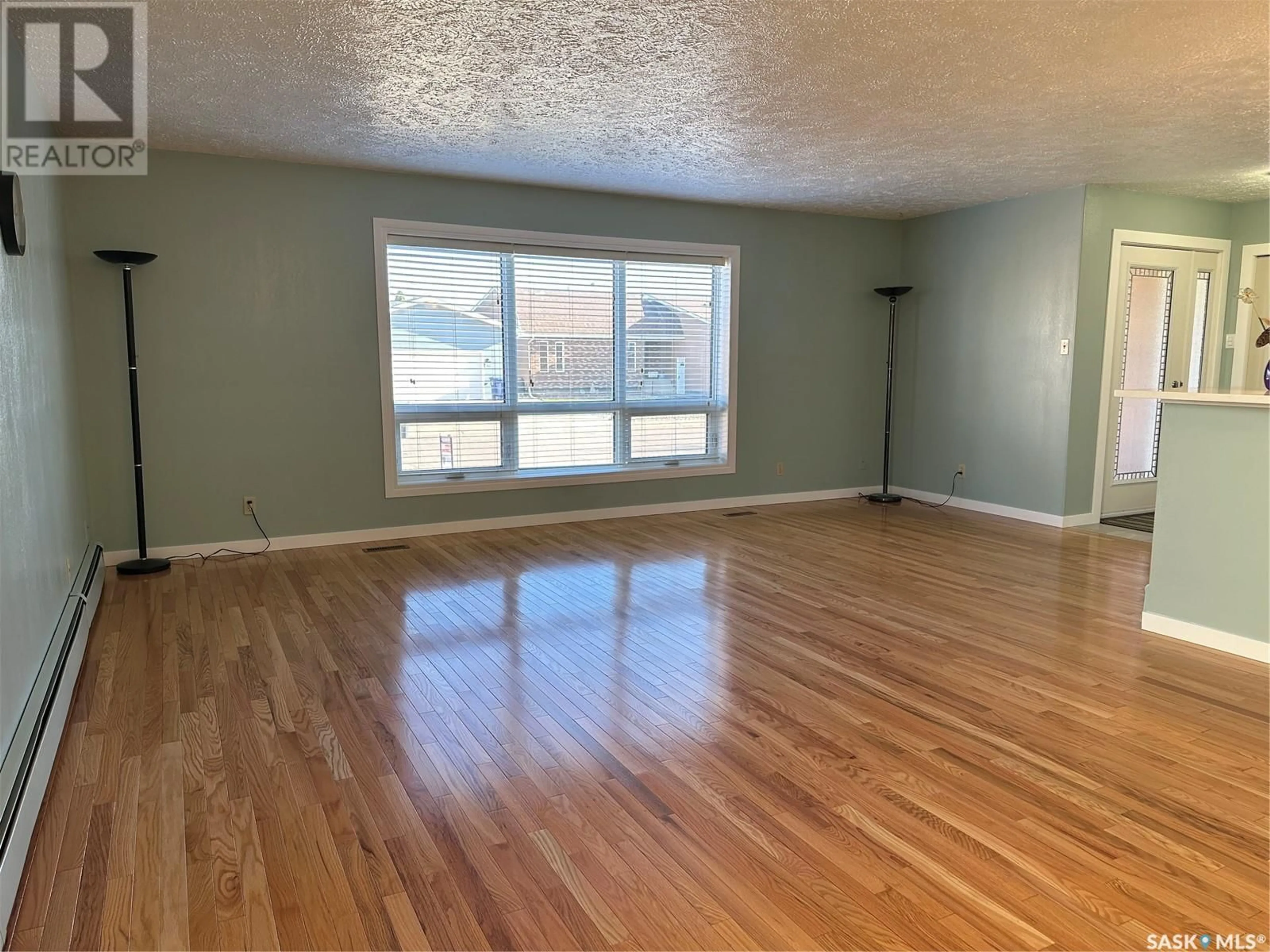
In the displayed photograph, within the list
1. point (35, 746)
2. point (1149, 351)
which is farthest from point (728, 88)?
point (1149, 351)

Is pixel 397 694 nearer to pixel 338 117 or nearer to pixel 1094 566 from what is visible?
pixel 338 117

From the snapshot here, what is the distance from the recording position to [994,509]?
641 centimetres

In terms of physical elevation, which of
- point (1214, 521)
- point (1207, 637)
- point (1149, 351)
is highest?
point (1149, 351)

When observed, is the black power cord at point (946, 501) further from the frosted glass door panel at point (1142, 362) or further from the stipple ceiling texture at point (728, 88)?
the stipple ceiling texture at point (728, 88)

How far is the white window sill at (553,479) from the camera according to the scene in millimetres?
5516

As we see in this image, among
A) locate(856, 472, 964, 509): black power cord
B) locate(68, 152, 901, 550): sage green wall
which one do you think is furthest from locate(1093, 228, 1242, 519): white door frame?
locate(68, 152, 901, 550): sage green wall

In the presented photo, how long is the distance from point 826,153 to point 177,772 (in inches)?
175

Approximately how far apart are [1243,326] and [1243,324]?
13 millimetres

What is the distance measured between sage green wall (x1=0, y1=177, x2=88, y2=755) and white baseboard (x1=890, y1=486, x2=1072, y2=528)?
20.0ft

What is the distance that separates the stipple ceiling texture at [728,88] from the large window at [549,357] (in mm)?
655

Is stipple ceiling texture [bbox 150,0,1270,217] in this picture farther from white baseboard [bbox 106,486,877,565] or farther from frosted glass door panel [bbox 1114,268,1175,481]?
white baseboard [bbox 106,486,877,565]

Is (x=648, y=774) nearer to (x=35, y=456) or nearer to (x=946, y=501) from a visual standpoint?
(x=35, y=456)

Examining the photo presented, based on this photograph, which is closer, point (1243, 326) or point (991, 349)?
point (1243, 326)

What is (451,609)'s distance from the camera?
392 cm
